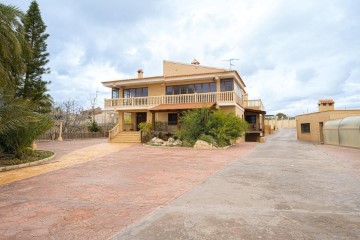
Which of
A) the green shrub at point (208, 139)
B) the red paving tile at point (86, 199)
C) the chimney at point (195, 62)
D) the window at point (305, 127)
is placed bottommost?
the red paving tile at point (86, 199)

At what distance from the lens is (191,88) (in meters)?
25.5

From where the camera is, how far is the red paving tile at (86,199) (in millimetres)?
4008

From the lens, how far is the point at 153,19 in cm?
1494

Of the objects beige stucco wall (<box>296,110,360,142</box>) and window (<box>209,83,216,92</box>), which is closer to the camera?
beige stucco wall (<box>296,110,360,142</box>)

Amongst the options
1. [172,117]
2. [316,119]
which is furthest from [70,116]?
[316,119]

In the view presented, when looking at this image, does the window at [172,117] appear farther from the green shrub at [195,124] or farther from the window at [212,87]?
the green shrub at [195,124]

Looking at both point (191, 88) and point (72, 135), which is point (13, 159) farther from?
point (72, 135)

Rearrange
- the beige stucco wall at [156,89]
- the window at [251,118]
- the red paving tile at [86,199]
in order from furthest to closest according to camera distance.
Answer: the window at [251,118] < the beige stucco wall at [156,89] < the red paving tile at [86,199]

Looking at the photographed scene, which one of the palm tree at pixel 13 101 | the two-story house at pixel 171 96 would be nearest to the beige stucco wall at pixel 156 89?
the two-story house at pixel 171 96

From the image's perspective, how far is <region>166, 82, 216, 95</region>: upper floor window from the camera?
24.9 meters

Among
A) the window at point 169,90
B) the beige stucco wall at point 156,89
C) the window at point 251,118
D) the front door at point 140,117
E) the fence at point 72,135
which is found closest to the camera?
the window at point 169,90

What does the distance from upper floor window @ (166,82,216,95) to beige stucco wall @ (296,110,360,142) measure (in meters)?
11.4

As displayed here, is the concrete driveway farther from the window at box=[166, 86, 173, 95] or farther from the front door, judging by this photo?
the front door

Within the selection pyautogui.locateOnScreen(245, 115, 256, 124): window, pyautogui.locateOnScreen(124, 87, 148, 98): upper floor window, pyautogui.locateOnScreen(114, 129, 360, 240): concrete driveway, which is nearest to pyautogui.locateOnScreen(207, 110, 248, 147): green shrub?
pyautogui.locateOnScreen(124, 87, 148, 98): upper floor window
